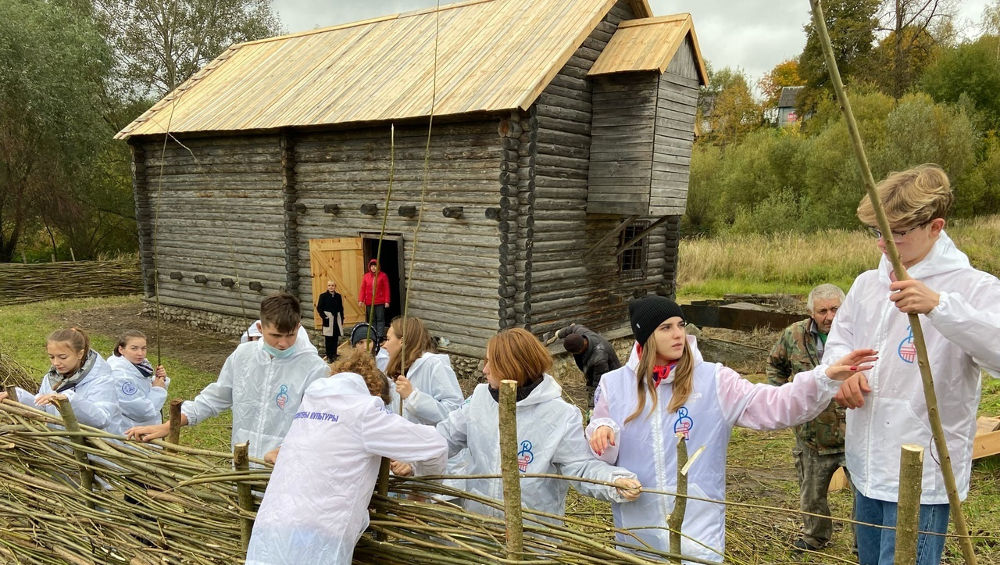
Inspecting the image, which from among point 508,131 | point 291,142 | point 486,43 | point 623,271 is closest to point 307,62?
point 291,142

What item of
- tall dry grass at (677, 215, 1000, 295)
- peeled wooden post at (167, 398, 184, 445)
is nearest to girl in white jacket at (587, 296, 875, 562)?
peeled wooden post at (167, 398, 184, 445)

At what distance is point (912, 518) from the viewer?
173 cm

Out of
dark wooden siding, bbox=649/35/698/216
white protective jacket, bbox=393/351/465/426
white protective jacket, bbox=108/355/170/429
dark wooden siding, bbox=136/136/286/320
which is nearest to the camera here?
white protective jacket, bbox=108/355/170/429

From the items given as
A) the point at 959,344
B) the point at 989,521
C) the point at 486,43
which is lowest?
the point at 989,521

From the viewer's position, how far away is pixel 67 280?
2066 cm

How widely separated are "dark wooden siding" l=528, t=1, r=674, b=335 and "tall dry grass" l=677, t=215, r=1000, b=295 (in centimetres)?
889

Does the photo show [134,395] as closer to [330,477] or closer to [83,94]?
[330,477]

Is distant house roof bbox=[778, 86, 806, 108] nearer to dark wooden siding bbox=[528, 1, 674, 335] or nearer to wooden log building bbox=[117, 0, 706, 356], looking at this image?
wooden log building bbox=[117, 0, 706, 356]

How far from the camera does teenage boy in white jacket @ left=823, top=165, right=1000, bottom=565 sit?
7.11ft

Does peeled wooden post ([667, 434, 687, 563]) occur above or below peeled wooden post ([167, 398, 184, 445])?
above

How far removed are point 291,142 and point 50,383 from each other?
9.47m

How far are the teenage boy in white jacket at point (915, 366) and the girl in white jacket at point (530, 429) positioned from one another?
104 centimetres

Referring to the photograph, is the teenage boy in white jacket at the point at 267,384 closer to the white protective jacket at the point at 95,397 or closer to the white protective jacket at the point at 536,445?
the white protective jacket at the point at 95,397

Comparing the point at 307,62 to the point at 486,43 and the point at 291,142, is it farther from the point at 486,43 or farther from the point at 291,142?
the point at 486,43
